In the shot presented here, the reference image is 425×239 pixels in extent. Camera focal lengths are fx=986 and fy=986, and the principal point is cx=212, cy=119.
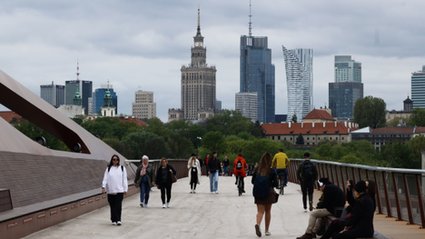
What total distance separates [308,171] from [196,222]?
14.4 ft

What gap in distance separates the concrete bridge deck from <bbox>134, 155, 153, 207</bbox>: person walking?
263mm

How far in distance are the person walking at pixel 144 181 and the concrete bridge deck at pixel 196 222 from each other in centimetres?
26

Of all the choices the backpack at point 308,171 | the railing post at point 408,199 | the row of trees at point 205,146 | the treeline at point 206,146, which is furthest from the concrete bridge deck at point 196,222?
the treeline at point 206,146

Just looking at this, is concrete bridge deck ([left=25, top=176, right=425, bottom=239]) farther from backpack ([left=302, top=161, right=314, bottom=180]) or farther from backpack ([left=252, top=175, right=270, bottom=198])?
backpack ([left=302, top=161, right=314, bottom=180])

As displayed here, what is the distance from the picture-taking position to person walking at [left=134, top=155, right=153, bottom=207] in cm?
2591

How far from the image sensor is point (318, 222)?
17.0 m

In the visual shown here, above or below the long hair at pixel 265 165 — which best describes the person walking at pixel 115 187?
below

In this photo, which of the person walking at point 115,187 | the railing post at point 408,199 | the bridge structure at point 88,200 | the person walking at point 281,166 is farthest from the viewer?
the person walking at point 281,166

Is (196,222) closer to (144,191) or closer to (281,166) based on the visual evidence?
(144,191)

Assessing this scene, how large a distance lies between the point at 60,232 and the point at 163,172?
8027 millimetres

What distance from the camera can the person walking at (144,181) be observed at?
25906 millimetres

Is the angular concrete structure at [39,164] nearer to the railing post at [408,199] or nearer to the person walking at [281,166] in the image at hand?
the person walking at [281,166]

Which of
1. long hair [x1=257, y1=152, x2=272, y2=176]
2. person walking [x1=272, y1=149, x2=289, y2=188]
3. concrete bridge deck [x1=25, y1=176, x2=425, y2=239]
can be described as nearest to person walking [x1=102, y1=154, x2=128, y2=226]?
concrete bridge deck [x1=25, y1=176, x2=425, y2=239]

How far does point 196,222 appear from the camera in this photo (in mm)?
20547
